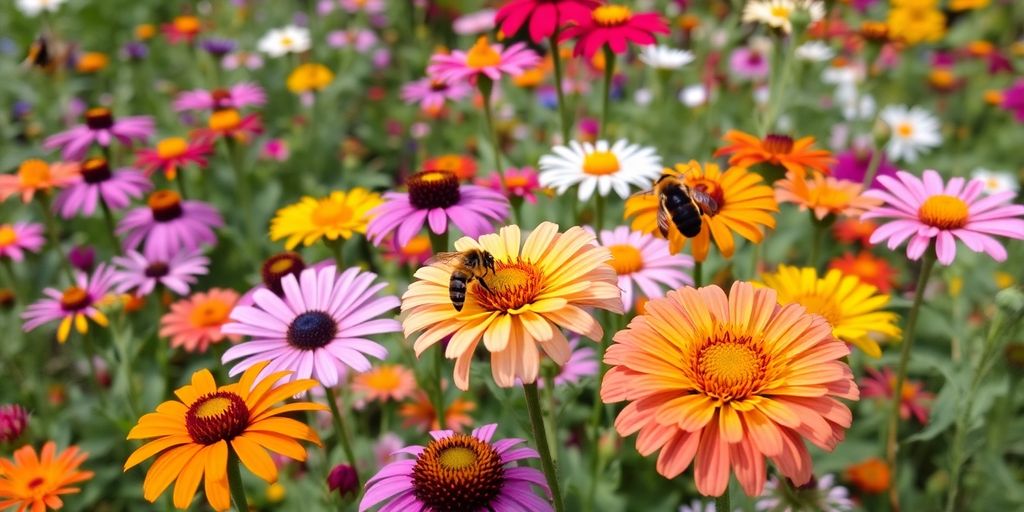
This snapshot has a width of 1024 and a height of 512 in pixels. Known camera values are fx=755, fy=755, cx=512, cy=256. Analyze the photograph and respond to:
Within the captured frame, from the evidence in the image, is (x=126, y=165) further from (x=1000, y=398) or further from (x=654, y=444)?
(x=1000, y=398)

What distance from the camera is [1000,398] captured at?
2635 millimetres

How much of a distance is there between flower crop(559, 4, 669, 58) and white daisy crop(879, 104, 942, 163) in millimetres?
2361

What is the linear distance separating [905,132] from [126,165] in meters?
4.69

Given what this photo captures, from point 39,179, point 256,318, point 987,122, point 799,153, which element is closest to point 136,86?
point 39,179

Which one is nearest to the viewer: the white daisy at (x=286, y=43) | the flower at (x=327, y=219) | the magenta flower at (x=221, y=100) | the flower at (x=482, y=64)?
the flower at (x=327, y=219)

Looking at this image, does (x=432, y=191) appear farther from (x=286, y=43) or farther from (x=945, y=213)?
(x=286, y=43)

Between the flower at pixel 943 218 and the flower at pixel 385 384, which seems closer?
the flower at pixel 943 218

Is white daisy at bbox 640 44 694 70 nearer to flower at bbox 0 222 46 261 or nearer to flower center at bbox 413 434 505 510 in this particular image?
flower center at bbox 413 434 505 510

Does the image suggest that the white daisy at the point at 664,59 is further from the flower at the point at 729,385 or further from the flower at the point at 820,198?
the flower at the point at 729,385

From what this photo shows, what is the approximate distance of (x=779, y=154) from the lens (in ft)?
7.21

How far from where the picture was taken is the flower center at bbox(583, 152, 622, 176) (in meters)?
2.33

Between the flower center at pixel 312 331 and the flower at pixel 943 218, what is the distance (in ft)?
4.32

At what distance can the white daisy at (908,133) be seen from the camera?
4309mm

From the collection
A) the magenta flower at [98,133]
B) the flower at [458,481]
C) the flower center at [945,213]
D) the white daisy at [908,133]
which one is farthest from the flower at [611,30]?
the white daisy at [908,133]
